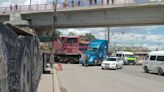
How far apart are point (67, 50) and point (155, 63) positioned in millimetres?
31190

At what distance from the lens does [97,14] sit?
54.2 metres

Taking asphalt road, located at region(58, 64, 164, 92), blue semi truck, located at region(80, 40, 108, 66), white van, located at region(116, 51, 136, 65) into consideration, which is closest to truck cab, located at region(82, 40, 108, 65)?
blue semi truck, located at region(80, 40, 108, 66)

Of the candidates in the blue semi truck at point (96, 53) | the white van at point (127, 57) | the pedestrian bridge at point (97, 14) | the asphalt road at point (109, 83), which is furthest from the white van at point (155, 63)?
the white van at point (127, 57)

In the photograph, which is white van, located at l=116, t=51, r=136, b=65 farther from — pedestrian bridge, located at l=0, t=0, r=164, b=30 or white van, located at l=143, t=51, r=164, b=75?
white van, located at l=143, t=51, r=164, b=75

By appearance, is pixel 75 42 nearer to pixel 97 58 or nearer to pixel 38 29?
pixel 38 29

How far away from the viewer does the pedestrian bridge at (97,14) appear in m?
49.1

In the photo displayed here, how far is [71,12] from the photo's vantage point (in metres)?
56.5

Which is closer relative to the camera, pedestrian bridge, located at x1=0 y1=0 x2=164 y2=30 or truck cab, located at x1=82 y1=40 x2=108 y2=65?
pedestrian bridge, located at x1=0 y1=0 x2=164 y2=30

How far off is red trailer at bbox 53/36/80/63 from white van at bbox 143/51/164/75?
27223 millimetres

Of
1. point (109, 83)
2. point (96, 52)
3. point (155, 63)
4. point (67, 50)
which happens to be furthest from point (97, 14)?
point (109, 83)

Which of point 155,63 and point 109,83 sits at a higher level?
point 155,63

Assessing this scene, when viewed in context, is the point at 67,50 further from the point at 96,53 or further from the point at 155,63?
the point at 155,63

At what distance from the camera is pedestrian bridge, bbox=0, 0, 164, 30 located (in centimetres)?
4906

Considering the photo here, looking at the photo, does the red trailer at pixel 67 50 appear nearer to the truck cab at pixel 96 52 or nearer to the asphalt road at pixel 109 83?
the truck cab at pixel 96 52
